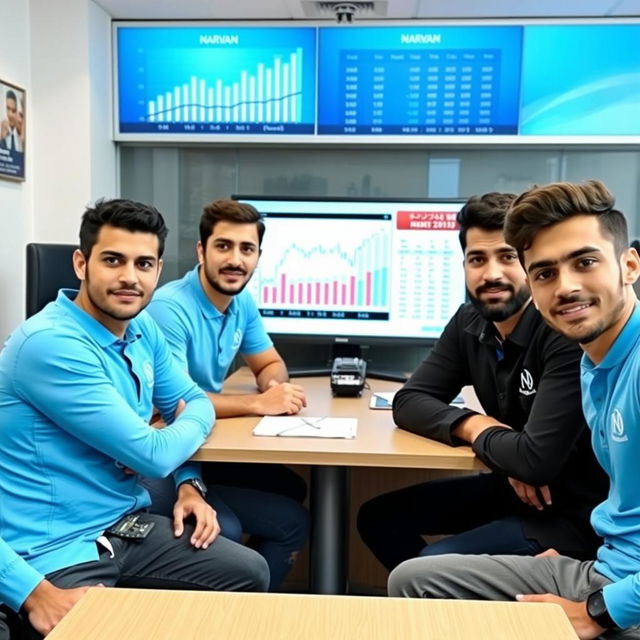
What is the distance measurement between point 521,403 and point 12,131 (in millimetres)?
2114

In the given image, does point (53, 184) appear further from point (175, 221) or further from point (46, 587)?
point (46, 587)

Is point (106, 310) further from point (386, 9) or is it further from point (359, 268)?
point (386, 9)

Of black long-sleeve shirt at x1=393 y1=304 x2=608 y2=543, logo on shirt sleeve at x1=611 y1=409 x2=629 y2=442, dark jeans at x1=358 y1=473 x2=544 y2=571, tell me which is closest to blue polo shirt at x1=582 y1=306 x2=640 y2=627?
logo on shirt sleeve at x1=611 y1=409 x2=629 y2=442

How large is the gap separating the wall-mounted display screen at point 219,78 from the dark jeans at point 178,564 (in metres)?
1.80

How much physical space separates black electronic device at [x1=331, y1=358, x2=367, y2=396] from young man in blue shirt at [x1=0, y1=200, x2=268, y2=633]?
624 mm

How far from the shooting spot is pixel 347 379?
229cm

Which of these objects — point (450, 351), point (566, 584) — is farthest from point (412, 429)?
point (566, 584)

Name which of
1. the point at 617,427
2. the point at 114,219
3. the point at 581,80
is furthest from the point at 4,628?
the point at 581,80

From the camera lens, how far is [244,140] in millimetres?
2852

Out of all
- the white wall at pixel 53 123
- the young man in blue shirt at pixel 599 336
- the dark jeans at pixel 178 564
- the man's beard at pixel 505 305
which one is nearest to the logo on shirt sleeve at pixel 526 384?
the man's beard at pixel 505 305

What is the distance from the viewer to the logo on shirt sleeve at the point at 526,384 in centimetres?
168

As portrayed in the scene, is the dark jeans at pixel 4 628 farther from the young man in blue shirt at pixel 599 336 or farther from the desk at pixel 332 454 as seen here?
the young man in blue shirt at pixel 599 336

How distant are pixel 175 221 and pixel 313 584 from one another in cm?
169

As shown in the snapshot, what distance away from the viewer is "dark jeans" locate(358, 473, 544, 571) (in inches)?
77.5
